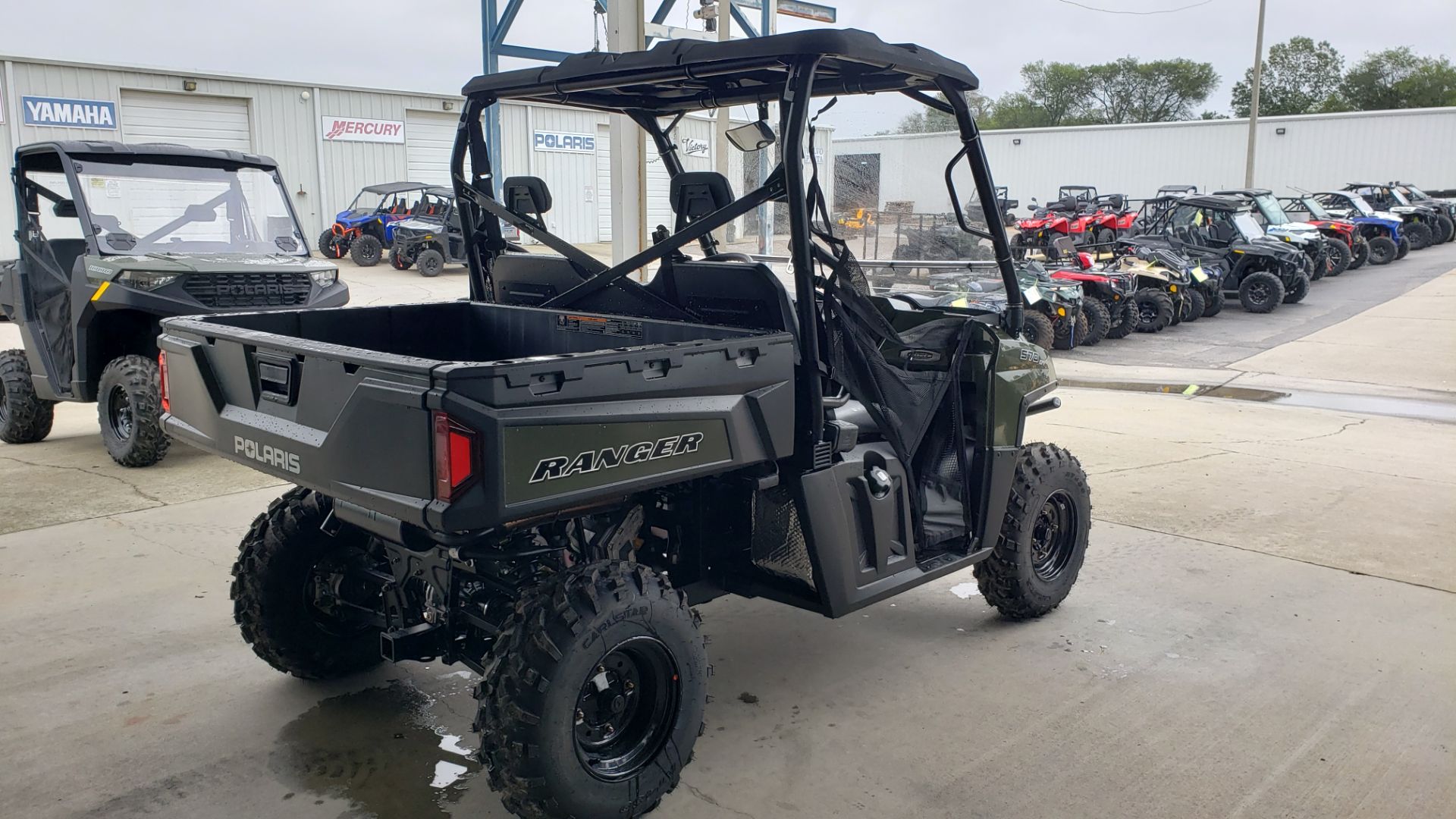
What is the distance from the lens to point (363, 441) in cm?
268

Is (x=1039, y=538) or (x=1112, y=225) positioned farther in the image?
(x=1112, y=225)

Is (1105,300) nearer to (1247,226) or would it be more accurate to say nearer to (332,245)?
(1247,226)

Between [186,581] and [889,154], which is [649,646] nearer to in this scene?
[889,154]

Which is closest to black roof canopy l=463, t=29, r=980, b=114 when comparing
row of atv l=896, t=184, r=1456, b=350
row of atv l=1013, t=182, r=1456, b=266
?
row of atv l=896, t=184, r=1456, b=350

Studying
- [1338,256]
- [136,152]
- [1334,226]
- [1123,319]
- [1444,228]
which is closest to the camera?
[136,152]

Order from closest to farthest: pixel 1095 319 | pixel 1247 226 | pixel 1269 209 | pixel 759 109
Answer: pixel 759 109 → pixel 1095 319 → pixel 1247 226 → pixel 1269 209

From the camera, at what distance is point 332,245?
20.3 metres

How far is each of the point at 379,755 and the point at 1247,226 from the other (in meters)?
16.9

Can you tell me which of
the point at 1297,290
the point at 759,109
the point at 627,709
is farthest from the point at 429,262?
the point at 627,709

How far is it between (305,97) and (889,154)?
21.8 meters

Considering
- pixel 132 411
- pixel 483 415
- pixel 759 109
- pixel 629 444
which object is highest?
pixel 759 109

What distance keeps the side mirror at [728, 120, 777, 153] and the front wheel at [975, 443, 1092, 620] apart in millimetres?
1564

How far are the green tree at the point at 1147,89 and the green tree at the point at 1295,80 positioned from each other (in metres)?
6.13

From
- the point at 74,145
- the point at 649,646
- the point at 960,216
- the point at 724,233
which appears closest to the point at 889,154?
the point at 960,216
